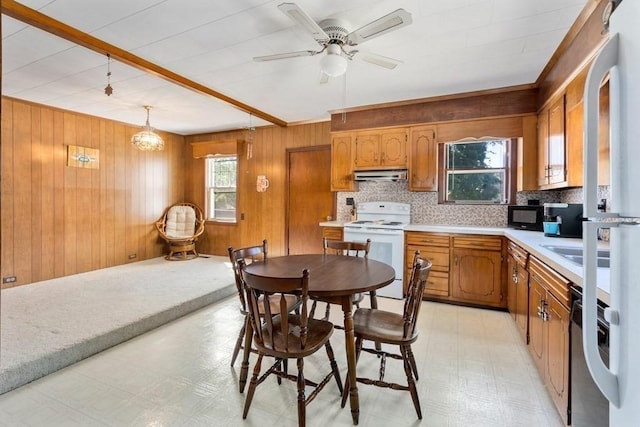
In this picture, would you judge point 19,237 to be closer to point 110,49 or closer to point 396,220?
point 110,49

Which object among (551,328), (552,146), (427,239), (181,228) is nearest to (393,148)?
(427,239)

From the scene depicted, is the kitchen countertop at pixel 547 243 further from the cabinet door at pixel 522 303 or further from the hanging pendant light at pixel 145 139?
the hanging pendant light at pixel 145 139

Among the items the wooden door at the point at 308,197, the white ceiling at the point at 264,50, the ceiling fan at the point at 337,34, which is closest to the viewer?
the ceiling fan at the point at 337,34

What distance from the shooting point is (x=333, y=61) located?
242cm

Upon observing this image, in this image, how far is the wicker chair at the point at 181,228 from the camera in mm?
6016

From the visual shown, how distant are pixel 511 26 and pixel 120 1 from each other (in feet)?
9.61

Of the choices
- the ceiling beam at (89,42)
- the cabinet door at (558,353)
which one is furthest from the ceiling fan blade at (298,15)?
the cabinet door at (558,353)

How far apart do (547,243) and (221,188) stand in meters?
5.53

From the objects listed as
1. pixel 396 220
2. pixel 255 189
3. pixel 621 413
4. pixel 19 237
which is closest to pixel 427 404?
pixel 621 413

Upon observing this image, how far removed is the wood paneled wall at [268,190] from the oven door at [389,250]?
1.97 m

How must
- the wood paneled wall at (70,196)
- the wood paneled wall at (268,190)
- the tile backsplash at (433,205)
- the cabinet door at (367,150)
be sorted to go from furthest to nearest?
1. the wood paneled wall at (268,190)
2. the cabinet door at (367,150)
3. the wood paneled wall at (70,196)
4. the tile backsplash at (433,205)

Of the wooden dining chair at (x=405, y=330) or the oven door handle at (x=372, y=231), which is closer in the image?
the wooden dining chair at (x=405, y=330)

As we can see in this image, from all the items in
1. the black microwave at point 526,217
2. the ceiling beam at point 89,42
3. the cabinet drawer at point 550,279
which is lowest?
the cabinet drawer at point 550,279

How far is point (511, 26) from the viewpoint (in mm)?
2525
